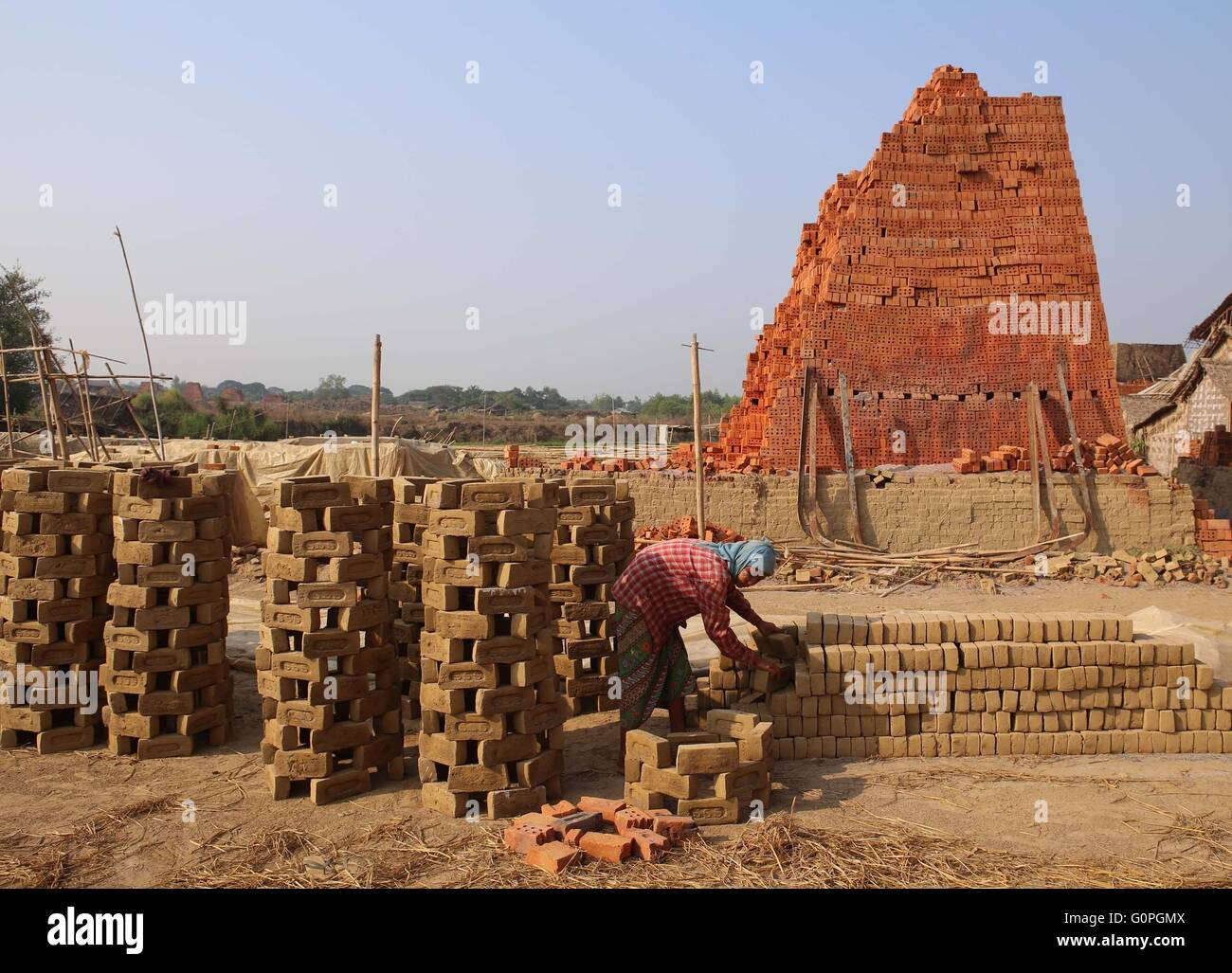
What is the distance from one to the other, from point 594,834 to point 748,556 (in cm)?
199

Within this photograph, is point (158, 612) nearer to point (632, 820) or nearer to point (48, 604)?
point (48, 604)

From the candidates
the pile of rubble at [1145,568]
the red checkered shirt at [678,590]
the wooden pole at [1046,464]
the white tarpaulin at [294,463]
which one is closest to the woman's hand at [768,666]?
the red checkered shirt at [678,590]

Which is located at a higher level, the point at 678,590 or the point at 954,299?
the point at 954,299

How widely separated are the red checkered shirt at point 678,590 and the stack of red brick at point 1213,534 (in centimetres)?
1122

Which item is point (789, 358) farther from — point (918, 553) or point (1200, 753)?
point (1200, 753)

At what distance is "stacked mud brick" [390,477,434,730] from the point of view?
6734 millimetres

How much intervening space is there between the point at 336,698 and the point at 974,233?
13.8m

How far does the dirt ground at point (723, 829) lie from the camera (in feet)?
13.9

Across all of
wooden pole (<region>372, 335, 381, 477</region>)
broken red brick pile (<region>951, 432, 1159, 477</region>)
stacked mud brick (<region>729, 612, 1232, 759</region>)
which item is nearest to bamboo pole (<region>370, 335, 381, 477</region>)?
wooden pole (<region>372, 335, 381, 477</region>)

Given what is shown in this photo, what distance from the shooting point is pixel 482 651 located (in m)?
4.95

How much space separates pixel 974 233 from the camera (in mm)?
14953

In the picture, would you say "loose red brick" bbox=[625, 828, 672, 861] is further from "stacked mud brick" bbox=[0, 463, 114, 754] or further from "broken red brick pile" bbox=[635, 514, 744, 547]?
"broken red brick pile" bbox=[635, 514, 744, 547]

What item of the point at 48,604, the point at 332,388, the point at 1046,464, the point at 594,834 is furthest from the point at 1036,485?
the point at 332,388
